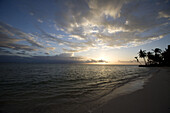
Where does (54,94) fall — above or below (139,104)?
below

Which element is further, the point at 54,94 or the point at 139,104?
the point at 54,94

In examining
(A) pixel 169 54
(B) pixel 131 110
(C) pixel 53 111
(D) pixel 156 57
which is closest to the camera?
(B) pixel 131 110

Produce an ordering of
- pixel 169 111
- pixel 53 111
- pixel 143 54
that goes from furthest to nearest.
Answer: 1. pixel 143 54
2. pixel 53 111
3. pixel 169 111

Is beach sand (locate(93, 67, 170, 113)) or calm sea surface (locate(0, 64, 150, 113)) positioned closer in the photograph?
beach sand (locate(93, 67, 170, 113))

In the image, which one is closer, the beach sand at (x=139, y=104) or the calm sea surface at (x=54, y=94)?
the beach sand at (x=139, y=104)

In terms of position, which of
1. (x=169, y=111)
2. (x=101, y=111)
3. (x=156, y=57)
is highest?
(x=156, y=57)

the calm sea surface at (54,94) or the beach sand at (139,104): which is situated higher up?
the beach sand at (139,104)

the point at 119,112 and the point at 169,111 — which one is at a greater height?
the point at 169,111

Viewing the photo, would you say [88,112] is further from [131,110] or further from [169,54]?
[169,54]

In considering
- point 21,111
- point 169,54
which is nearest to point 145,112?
point 21,111

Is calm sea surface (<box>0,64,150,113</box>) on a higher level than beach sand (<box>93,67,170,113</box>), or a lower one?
lower

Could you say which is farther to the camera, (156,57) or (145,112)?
(156,57)

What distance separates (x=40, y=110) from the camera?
174 inches

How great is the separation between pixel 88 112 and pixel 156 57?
103634 mm
